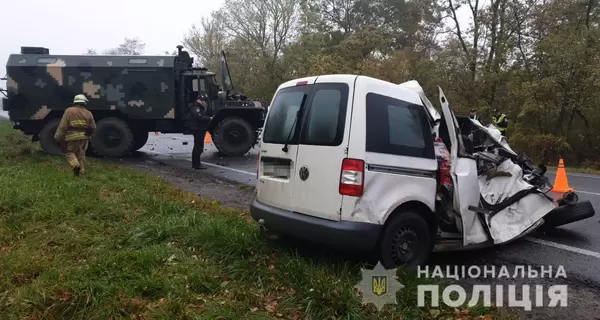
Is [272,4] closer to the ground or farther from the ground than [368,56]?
farther from the ground

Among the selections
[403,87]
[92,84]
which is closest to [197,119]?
[92,84]

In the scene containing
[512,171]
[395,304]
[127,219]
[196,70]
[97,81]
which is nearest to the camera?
[395,304]

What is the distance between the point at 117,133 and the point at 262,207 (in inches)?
335

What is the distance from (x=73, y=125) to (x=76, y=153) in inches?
21.7

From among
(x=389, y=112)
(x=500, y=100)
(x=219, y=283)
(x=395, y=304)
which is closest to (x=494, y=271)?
(x=395, y=304)

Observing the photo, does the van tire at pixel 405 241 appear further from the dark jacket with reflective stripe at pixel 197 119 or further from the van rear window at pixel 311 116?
the dark jacket with reflective stripe at pixel 197 119

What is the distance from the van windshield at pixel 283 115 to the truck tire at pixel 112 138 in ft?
26.8

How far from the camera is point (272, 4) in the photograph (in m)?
30.6

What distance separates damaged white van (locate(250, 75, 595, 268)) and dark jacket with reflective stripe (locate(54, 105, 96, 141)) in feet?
16.9

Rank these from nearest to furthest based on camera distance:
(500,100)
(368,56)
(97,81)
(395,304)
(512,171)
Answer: (395,304)
(512,171)
(97,81)
(500,100)
(368,56)

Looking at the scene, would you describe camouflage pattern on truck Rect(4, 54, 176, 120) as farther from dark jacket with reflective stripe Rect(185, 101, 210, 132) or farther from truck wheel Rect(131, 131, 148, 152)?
dark jacket with reflective stripe Rect(185, 101, 210, 132)

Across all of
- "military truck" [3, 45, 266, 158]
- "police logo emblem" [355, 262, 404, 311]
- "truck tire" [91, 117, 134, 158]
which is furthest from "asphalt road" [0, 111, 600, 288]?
"truck tire" [91, 117, 134, 158]

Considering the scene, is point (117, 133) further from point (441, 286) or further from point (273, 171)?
point (441, 286)

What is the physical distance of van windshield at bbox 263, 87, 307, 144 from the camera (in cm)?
425
